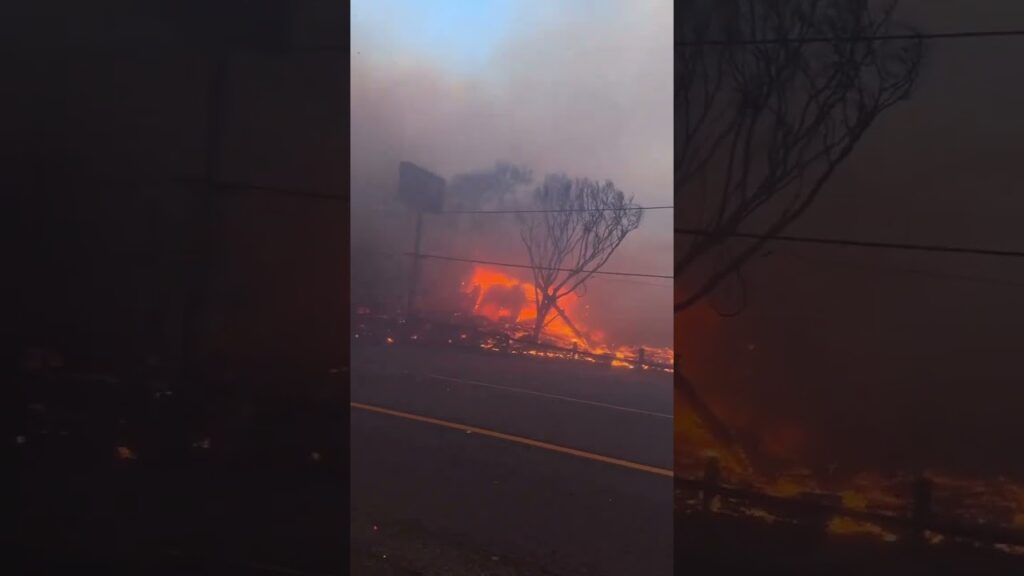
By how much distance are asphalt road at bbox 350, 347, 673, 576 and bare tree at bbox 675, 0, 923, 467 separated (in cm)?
31


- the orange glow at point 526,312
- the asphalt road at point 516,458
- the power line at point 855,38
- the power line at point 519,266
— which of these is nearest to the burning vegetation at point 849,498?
the asphalt road at point 516,458

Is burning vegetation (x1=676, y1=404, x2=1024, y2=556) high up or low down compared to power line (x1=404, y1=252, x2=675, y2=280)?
down

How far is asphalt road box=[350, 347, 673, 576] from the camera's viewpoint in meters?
2.17

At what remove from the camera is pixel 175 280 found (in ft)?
8.20

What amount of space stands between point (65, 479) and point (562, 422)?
218 cm

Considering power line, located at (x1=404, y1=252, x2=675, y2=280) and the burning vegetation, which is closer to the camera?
the burning vegetation

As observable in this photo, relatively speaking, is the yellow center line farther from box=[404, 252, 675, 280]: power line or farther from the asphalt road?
box=[404, 252, 675, 280]: power line

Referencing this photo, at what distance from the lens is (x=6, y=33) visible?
2.53 metres

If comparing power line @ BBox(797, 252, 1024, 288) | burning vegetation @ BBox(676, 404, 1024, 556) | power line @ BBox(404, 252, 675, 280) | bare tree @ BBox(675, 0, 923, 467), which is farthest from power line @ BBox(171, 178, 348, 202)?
power line @ BBox(797, 252, 1024, 288)

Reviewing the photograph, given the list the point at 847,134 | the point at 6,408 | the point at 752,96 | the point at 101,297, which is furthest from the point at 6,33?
the point at 847,134

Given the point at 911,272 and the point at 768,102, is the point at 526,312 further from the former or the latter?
the point at 911,272

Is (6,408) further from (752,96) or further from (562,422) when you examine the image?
(752,96)

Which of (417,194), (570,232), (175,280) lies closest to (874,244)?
(570,232)

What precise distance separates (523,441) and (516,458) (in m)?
0.08
